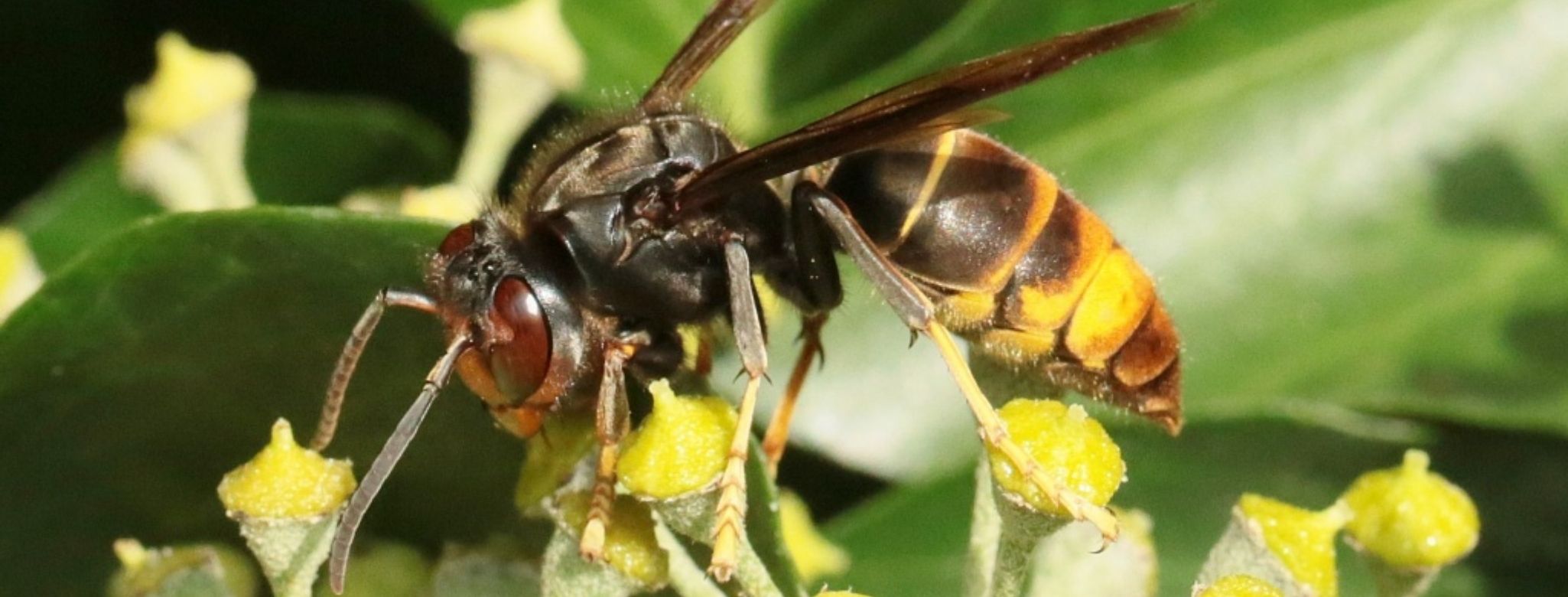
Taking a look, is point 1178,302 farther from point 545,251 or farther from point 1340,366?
point 545,251

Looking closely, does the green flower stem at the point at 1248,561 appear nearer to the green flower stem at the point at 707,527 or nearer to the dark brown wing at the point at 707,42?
the green flower stem at the point at 707,527

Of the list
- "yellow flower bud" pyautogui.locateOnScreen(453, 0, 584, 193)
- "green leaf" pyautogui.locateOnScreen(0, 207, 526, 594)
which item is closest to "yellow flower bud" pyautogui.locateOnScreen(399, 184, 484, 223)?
"yellow flower bud" pyautogui.locateOnScreen(453, 0, 584, 193)

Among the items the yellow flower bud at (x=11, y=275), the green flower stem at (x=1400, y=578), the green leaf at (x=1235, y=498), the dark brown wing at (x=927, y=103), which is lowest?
the green leaf at (x=1235, y=498)

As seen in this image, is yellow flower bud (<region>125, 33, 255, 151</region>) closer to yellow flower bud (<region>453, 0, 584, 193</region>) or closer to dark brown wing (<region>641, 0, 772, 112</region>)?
yellow flower bud (<region>453, 0, 584, 193</region>)

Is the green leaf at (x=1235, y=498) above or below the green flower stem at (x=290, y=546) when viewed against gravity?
below

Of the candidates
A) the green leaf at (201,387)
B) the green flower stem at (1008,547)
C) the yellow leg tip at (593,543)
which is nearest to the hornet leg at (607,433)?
the yellow leg tip at (593,543)

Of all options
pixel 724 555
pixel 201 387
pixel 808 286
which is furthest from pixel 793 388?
pixel 201 387

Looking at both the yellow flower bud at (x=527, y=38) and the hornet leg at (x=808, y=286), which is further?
the yellow flower bud at (x=527, y=38)
